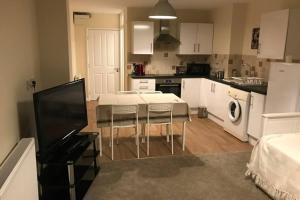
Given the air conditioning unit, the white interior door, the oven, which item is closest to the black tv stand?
the oven

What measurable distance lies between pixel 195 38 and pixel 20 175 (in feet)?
15.8

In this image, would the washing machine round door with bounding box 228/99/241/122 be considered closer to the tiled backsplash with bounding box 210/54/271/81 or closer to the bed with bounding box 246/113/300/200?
the tiled backsplash with bounding box 210/54/271/81

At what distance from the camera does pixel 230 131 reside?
459 centimetres

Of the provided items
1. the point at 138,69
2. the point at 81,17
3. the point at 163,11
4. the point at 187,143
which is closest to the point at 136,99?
the point at 187,143

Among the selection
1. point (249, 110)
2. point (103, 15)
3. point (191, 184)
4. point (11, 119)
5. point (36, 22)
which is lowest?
point (191, 184)

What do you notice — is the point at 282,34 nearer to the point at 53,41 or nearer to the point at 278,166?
the point at 278,166

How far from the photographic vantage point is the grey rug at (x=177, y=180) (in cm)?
270

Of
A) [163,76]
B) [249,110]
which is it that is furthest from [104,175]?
[163,76]

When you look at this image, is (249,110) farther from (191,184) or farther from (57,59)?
(57,59)

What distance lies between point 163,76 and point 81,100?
2.78 meters

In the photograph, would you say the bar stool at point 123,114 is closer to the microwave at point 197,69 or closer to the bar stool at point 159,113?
the bar stool at point 159,113

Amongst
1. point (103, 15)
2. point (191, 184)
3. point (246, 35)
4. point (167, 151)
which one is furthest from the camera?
point (103, 15)

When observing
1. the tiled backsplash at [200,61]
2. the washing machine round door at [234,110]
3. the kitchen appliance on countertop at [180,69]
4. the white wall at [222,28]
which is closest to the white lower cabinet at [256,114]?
the washing machine round door at [234,110]

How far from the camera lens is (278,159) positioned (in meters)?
2.45
